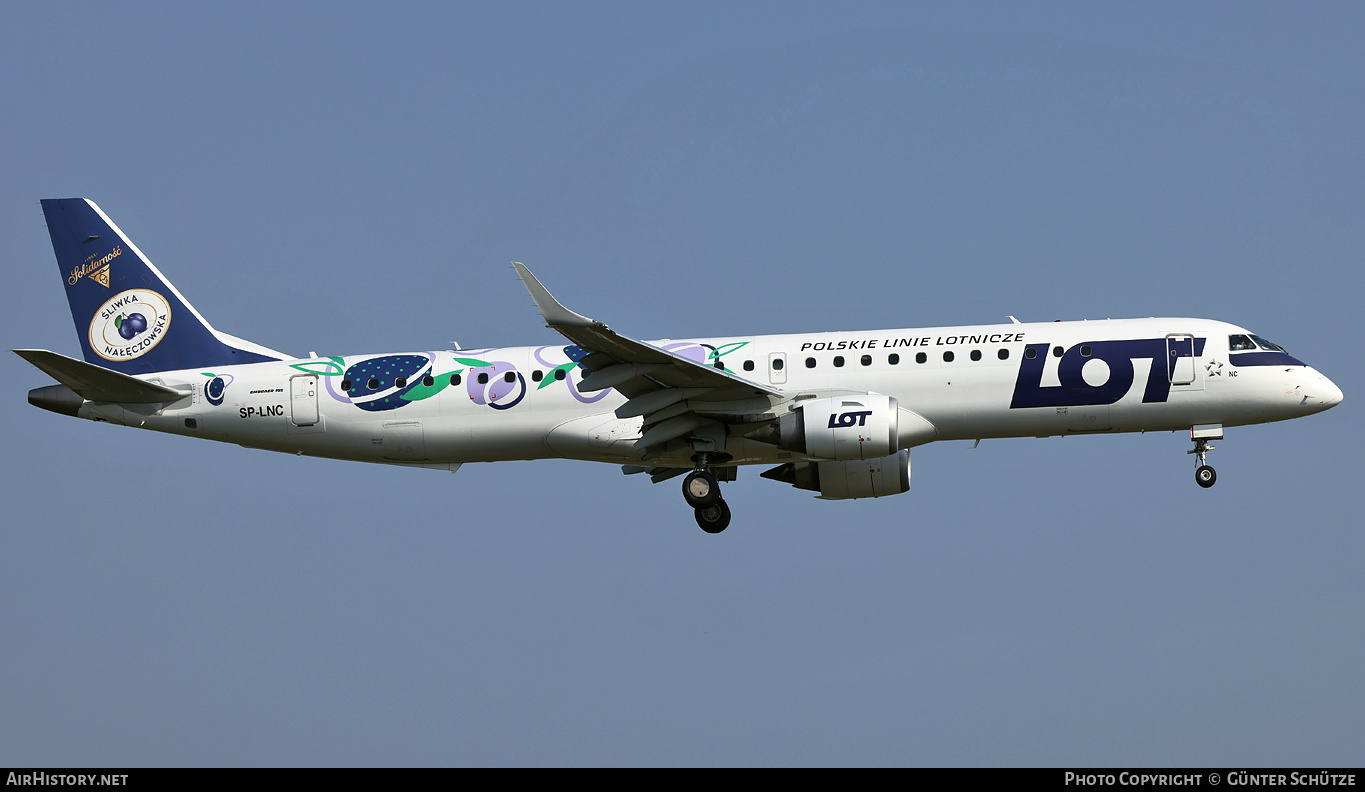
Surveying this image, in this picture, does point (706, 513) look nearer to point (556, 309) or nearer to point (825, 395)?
point (825, 395)

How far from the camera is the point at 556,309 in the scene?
3197 cm

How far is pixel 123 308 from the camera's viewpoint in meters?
40.3

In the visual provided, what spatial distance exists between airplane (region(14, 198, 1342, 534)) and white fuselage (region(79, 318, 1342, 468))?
0.05 metres

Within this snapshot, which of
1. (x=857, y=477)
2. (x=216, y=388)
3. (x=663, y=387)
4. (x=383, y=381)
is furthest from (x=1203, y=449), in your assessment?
(x=216, y=388)

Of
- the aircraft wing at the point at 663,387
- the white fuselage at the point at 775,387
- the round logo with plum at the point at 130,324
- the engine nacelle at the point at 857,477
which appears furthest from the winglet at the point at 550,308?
the round logo with plum at the point at 130,324

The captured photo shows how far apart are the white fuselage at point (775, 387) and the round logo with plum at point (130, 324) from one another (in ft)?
5.13

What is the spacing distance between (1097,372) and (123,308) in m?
25.0

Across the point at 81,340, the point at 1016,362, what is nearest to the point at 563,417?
the point at 1016,362

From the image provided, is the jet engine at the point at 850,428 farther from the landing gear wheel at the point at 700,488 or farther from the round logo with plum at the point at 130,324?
the round logo with plum at the point at 130,324

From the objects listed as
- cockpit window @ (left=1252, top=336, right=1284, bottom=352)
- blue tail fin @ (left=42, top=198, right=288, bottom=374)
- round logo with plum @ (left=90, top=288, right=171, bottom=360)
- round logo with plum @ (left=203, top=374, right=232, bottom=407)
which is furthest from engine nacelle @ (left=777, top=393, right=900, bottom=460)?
round logo with plum @ (left=90, top=288, right=171, bottom=360)

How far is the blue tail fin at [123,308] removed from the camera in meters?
39.8

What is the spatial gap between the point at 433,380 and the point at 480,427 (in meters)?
1.72

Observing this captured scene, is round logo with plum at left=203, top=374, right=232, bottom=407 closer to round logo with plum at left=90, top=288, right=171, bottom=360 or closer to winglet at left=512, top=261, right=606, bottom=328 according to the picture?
round logo with plum at left=90, top=288, right=171, bottom=360

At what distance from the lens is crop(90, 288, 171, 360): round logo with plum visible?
131 feet
